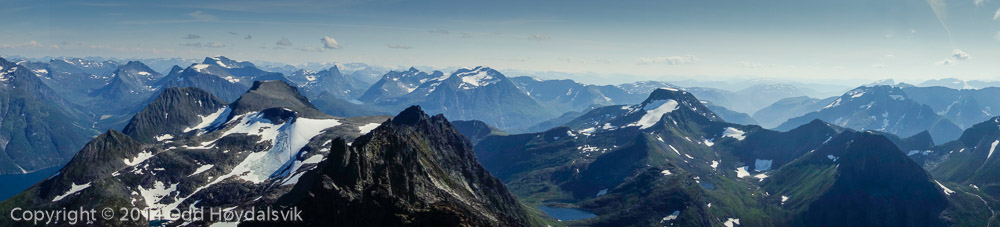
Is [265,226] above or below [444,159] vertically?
above

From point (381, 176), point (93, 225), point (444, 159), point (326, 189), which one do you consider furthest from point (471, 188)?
point (93, 225)

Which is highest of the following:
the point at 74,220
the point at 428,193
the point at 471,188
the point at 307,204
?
the point at 307,204

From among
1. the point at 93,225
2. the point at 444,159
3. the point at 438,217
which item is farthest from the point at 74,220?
the point at 438,217

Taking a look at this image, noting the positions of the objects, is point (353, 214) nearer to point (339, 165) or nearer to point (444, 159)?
point (339, 165)

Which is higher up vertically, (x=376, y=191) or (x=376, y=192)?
(x=376, y=192)

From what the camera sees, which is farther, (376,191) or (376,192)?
(376,191)

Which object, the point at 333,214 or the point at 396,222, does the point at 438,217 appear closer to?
the point at 396,222

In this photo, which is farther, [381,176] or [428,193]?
[428,193]

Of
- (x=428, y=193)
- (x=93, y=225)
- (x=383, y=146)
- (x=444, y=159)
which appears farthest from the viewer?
(x=444, y=159)

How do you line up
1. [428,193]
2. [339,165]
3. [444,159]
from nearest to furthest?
[339,165], [428,193], [444,159]
